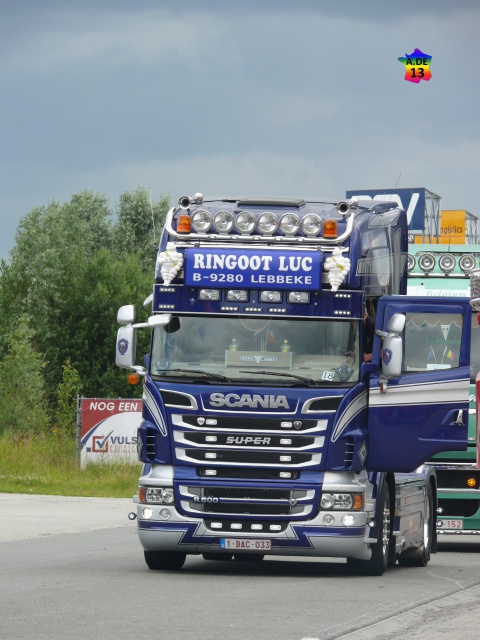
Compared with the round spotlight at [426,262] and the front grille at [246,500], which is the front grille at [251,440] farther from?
the round spotlight at [426,262]

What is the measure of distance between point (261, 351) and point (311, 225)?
1426 millimetres

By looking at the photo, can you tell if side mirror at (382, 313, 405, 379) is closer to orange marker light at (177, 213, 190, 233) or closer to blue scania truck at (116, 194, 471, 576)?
blue scania truck at (116, 194, 471, 576)

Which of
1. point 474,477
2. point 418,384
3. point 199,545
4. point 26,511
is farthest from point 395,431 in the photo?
point 26,511

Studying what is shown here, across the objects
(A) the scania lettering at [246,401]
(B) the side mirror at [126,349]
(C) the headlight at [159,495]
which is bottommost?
(C) the headlight at [159,495]

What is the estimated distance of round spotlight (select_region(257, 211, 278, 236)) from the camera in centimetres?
1504

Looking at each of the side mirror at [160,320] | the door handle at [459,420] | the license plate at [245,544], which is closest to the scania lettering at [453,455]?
the door handle at [459,420]

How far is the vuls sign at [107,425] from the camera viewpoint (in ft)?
112

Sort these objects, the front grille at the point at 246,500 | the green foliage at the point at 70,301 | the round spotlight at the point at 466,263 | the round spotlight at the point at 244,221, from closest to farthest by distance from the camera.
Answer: the front grille at the point at 246,500 < the round spotlight at the point at 244,221 < the round spotlight at the point at 466,263 < the green foliage at the point at 70,301

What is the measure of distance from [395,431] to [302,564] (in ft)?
9.45

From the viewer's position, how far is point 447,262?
20.2 meters

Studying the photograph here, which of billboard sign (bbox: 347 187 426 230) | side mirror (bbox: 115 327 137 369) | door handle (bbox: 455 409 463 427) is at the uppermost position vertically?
billboard sign (bbox: 347 187 426 230)

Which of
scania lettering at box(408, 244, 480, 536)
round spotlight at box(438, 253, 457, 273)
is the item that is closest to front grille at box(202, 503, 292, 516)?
scania lettering at box(408, 244, 480, 536)

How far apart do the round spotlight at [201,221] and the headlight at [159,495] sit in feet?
8.80

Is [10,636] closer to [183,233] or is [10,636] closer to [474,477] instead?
[183,233]
